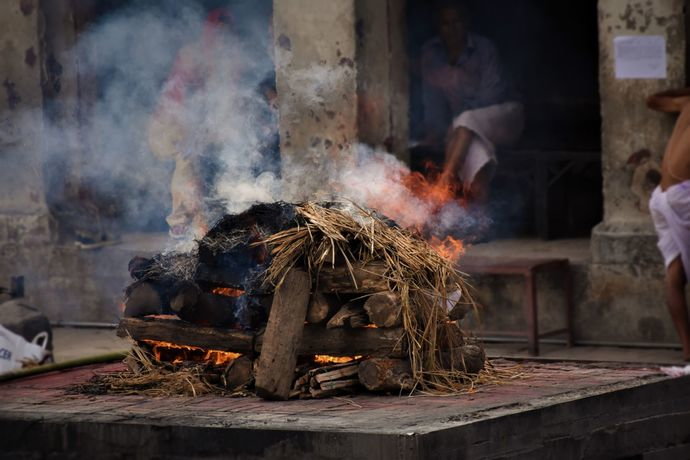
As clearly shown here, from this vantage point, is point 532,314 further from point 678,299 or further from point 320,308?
point 320,308

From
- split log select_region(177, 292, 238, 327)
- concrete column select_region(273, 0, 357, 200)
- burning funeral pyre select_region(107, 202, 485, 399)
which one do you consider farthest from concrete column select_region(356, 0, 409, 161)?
split log select_region(177, 292, 238, 327)

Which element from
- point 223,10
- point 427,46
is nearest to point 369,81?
point 427,46

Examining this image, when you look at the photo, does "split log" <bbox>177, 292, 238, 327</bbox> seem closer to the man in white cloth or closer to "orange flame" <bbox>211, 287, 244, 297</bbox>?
"orange flame" <bbox>211, 287, 244, 297</bbox>

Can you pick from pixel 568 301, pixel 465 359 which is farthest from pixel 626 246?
pixel 465 359

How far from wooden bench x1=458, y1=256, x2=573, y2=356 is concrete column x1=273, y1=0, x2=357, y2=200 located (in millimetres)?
1289

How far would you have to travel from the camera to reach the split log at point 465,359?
8359 mm

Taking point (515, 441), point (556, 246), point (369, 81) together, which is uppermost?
point (369, 81)

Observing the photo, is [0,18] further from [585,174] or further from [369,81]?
[585,174]

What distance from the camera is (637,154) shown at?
→ 38.5 ft

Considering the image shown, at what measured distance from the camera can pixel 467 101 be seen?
1358 centimetres

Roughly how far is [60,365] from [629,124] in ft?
15.3

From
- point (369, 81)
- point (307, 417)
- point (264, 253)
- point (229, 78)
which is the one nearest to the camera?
point (307, 417)

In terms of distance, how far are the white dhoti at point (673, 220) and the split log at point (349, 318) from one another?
3.78 meters

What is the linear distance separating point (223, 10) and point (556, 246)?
3.72m
